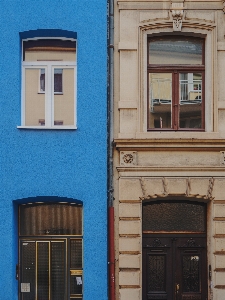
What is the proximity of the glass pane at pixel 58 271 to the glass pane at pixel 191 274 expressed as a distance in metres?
2.48

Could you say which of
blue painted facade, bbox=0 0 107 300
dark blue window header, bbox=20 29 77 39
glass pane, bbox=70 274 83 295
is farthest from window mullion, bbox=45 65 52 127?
glass pane, bbox=70 274 83 295

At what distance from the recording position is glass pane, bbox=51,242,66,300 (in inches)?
458

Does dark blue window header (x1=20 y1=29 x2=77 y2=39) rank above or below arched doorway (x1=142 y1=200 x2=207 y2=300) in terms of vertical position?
above

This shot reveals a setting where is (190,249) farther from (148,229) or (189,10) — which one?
(189,10)

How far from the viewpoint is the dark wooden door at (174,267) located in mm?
11742

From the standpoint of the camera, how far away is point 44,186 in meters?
11.4

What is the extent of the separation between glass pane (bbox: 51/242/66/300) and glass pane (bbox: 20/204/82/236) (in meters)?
0.30

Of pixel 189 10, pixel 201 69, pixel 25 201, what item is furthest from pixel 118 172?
pixel 189 10

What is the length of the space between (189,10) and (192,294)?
5813mm

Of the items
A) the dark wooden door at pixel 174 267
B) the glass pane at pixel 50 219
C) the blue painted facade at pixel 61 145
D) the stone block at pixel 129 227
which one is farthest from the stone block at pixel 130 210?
the glass pane at pixel 50 219

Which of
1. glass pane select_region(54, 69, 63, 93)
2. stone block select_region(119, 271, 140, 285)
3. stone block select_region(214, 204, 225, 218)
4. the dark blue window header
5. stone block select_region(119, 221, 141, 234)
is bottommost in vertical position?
stone block select_region(119, 271, 140, 285)

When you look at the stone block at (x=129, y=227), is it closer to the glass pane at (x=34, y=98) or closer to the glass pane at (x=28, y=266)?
the glass pane at (x=28, y=266)

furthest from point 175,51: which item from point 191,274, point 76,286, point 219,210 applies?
point 76,286

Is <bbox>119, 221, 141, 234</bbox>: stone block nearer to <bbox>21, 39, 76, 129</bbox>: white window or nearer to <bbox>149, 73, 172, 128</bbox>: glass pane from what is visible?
<bbox>149, 73, 172, 128</bbox>: glass pane
